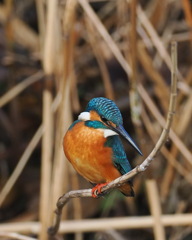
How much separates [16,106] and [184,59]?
3.50 ft

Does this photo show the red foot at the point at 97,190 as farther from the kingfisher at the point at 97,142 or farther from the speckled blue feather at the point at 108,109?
the speckled blue feather at the point at 108,109

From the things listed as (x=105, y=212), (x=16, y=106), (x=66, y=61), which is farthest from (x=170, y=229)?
(x=66, y=61)

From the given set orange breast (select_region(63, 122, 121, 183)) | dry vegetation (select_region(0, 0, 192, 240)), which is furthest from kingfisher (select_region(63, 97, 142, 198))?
dry vegetation (select_region(0, 0, 192, 240))

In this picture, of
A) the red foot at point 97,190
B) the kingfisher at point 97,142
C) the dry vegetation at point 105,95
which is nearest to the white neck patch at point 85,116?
the kingfisher at point 97,142

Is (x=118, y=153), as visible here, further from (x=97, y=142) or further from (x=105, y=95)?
(x=105, y=95)

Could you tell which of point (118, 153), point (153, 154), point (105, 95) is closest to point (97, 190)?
point (118, 153)

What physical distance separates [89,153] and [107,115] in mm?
59

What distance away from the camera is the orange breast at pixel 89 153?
0.71 meters

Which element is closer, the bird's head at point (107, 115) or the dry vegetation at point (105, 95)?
the bird's head at point (107, 115)

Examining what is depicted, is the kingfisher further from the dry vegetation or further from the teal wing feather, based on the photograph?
the dry vegetation

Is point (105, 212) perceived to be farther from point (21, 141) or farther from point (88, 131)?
point (88, 131)

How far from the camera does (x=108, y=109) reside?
71cm

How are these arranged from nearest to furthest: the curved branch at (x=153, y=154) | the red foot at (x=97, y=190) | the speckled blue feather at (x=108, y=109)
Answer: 1. the curved branch at (x=153, y=154)
2. the speckled blue feather at (x=108, y=109)
3. the red foot at (x=97, y=190)

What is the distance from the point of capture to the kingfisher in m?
0.71
